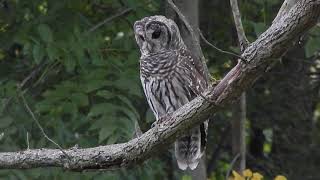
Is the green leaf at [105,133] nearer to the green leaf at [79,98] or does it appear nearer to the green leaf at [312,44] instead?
the green leaf at [79,98]

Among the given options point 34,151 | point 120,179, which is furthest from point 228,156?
point 34,151

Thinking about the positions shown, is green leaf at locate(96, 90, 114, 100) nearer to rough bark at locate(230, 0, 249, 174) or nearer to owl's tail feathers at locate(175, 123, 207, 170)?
owl's tail feathers at locate(175, 123, 207, 170)

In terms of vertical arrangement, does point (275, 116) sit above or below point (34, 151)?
below

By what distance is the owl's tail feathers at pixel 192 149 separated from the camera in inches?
178

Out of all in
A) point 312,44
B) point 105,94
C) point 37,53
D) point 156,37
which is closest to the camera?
point 156,37

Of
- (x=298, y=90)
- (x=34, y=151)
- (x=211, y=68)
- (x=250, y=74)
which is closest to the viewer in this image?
(x=250, y=74)

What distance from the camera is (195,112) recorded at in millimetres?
3307

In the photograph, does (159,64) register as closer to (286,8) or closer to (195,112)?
(195,112)

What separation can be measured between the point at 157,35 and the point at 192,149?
599mm

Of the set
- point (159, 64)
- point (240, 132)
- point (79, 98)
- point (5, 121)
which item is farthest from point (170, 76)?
point (240, 132)

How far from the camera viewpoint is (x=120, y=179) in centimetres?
515

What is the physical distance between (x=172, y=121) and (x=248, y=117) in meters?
3.65

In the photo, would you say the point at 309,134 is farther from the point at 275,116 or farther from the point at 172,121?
the point at 172,121

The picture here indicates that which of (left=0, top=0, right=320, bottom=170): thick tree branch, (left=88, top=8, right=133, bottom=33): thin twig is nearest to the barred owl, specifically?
(left=0, top=0, right=320, bottom=170): thick tree branch
